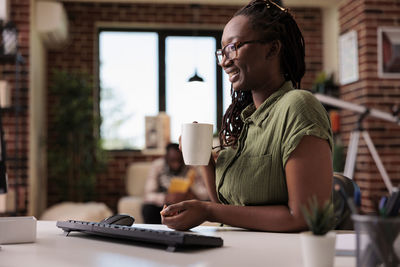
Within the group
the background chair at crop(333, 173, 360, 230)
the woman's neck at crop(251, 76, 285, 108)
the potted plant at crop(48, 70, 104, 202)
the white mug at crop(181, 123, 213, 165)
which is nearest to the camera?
the white mug at crop(181, 123, 213, 165)

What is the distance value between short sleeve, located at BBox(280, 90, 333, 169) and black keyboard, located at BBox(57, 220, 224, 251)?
30cm

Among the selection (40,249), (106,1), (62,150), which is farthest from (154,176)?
(40,249)

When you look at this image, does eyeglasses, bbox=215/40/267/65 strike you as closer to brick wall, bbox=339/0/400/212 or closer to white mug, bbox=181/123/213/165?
white mug, bbox=181/123/213/165

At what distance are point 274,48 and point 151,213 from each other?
3364 millimetres

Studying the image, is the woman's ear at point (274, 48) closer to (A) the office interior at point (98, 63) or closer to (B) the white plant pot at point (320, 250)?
(B) the white plant pot at point (320, 250)

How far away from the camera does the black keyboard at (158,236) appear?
894 millimetres

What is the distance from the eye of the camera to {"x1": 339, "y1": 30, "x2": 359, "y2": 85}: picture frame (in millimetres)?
5004

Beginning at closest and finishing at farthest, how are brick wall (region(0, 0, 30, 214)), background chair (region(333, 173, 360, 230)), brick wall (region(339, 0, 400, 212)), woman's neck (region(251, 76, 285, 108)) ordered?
woman's neck (region(251, 76, 285, 108)) < background chair (region(333, 173, 360, 230)) < brick wall (region(0, 0, 30, 214)) < brick wall (region(339, 0, 400, 212))

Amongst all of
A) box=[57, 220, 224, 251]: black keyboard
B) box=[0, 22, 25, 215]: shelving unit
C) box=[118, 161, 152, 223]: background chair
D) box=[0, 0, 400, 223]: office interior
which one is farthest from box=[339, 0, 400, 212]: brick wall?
box=[57, 220, 224, 251]: black keyboard

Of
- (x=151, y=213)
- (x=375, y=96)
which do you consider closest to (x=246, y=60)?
(x=151, y=213)

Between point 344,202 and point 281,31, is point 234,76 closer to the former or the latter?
point 281,31

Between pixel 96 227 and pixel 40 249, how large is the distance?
140 millimetres

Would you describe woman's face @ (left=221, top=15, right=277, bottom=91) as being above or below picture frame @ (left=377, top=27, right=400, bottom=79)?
below

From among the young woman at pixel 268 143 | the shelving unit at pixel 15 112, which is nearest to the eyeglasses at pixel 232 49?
the young woman at pixel 268 143
